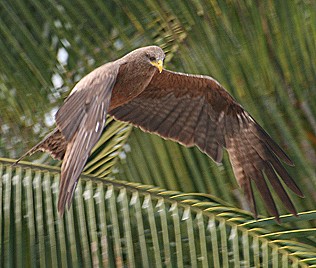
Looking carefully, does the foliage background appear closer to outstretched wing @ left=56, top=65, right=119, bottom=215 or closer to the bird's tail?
the bird's tail

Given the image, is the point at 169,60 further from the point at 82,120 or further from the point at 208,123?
the point at 82,120

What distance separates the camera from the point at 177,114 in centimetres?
624

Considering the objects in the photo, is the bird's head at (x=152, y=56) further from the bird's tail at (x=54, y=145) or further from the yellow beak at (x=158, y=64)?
the bird's tail at (x=54, y=145)

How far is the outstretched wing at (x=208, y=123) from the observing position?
587 centimetres

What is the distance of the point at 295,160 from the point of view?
592cm

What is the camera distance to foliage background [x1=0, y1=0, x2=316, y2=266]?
570 centimetres

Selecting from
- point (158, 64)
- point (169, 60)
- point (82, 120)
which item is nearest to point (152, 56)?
point (158, 64)

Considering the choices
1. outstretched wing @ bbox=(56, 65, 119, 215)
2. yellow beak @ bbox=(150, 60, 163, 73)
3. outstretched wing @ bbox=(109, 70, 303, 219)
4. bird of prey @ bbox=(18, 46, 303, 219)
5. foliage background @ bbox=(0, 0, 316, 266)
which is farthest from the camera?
outstretched wing @ bbox=(109, 70, 303, 219)

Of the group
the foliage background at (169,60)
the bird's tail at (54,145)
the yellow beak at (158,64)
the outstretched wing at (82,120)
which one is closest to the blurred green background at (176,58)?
the foliage background at (169,60)

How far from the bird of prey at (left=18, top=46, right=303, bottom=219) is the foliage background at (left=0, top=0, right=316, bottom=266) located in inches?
3.5

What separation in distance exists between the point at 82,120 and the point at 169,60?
1.27 meters

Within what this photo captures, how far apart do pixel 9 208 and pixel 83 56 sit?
1.01 metres

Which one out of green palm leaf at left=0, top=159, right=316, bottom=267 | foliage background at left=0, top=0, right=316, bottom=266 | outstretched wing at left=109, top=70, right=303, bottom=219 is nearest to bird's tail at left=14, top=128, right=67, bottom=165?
green palm leaf at left=0, top=159, right=316, bottom=267

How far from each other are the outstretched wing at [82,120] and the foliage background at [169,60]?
0.56 meters
